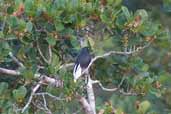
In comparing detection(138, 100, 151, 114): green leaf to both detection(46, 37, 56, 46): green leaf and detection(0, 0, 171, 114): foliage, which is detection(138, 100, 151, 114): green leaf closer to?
detection(0, 0, 171, 114): foliage

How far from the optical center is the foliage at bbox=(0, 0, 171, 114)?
2.44 meters

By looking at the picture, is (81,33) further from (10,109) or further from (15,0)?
(10,109)

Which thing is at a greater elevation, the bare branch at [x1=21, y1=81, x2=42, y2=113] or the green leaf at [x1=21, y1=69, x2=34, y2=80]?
the green leaf at [x1=21, y1=69, x2=34, y2=80]

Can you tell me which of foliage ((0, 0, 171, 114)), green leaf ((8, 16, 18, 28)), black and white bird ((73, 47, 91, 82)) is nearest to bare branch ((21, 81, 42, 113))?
foliage ((0, 0, 171, 114))

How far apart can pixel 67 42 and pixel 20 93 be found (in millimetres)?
391

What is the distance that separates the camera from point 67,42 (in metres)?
2.68

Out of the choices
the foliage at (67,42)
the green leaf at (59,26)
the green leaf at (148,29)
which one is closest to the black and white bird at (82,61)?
the foliage at (67,42)

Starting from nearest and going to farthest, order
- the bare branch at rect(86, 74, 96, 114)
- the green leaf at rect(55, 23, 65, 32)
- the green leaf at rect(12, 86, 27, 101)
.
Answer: the green leaf at rect(12, 86, 27, 101)
the green leaf at rect(55, 23, 65, 32)
the bare branch at rect(86, 74, 96, 114)

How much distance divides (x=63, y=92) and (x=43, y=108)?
Answer: 22 cm

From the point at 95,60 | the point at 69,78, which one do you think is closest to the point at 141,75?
the point at 95,60

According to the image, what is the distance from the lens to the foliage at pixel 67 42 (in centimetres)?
244

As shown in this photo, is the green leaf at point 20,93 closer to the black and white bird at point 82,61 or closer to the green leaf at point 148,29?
the black and white bird at point 82,61

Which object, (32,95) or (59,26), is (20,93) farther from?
(59,26)

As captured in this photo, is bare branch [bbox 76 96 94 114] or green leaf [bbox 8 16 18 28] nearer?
green leaf [bbox 8 16 18 28]
